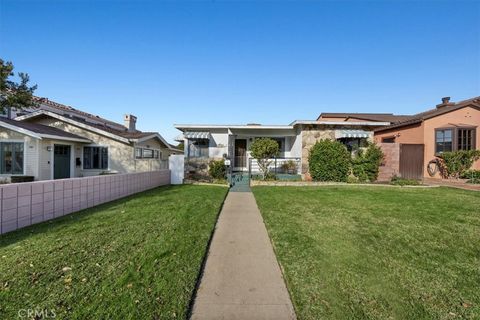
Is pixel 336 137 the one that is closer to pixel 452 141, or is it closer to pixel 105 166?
pixel 452 141

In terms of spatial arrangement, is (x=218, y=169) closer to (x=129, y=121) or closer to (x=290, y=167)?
(x=290, y=167)

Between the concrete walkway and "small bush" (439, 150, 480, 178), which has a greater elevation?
"small bush" (439, 150, 480, 178)

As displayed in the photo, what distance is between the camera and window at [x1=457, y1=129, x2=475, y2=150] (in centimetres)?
1501

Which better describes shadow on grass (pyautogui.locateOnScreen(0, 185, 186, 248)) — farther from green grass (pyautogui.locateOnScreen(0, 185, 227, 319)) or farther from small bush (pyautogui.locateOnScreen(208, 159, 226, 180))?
small bush (pyautogui.locateOnScreen(208, 159, 226, 180))

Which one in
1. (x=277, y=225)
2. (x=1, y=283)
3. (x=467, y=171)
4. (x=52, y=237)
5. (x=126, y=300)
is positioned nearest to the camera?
(x=126, y=300)

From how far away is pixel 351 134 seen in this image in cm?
1480

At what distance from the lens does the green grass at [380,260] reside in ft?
8.35

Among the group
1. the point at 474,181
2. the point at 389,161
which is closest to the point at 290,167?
the point at 389,161

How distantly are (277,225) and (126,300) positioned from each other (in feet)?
12.0

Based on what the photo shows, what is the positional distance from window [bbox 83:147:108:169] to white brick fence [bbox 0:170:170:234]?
7129 mm

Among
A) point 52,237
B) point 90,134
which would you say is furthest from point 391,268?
point 90,134

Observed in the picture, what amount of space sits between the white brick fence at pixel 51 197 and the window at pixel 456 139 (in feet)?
64.8

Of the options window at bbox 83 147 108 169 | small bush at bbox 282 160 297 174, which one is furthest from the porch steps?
window at bbox 83 147 108 169

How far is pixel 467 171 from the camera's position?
14.0 m
